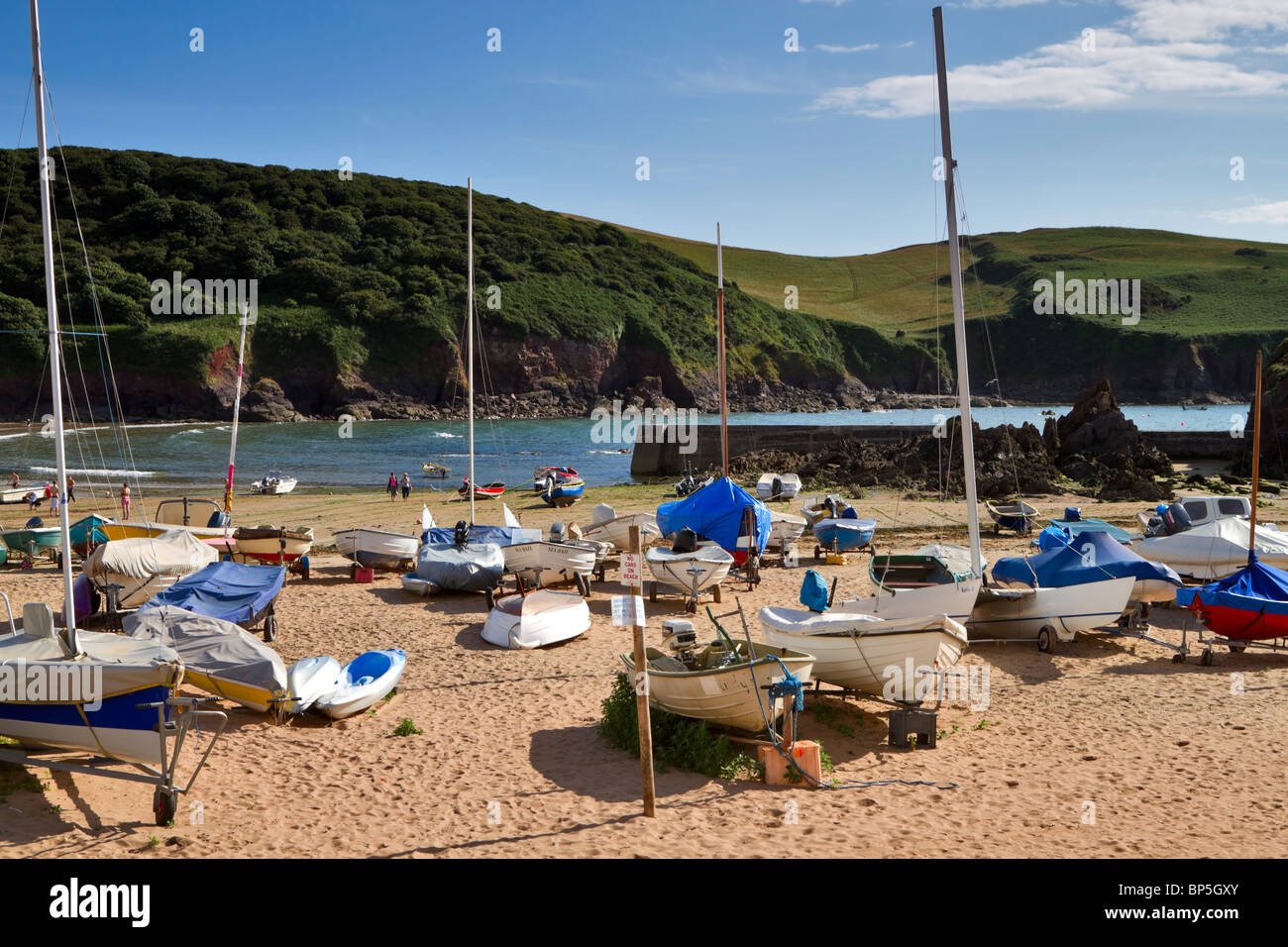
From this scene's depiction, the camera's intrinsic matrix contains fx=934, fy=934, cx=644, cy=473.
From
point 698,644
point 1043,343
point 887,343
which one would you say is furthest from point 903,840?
point 1043,343

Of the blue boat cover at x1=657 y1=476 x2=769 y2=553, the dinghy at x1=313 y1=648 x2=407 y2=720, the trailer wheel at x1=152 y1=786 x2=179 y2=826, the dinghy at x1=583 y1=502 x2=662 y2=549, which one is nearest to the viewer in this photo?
the trailer wheel at x1=152 y1=786 x2=179 y2=826

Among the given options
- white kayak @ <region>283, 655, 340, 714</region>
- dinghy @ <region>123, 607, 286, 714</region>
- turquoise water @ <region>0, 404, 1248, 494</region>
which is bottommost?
white kayak @ <region>283, 655, 340, 714</region>

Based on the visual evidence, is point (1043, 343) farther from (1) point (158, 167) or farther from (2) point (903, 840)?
(2) point (903, 840)

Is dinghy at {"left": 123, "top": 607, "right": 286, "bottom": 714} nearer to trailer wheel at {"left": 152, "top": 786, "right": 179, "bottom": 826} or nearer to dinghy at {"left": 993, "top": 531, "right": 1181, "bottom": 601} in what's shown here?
trailer wheel at {"left": 152, "top": 786, "right": 179, "bottom": 826}

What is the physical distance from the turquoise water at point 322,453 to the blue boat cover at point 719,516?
29705mm

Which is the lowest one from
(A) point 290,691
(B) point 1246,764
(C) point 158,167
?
(B) point 1246,764

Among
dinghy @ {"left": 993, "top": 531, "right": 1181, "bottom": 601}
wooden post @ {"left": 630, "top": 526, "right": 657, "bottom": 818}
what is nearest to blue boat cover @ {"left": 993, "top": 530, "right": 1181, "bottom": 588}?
dinghy @ {"left": 993, "top": 531, "right": 1181, "bottom": 601}

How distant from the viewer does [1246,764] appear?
1095 centimetres

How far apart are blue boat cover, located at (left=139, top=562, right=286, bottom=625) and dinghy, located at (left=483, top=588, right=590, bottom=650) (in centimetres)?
400

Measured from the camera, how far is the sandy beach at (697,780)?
29.3ft

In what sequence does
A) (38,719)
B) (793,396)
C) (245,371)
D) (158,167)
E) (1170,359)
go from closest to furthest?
(38,719)
(245,371)
(158,167)
(793,396)
(1170,359)

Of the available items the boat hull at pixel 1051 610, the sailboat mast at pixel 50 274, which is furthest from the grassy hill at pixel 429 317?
the sailboat mast at pixel 50 274

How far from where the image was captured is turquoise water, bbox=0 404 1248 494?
5459 cm
